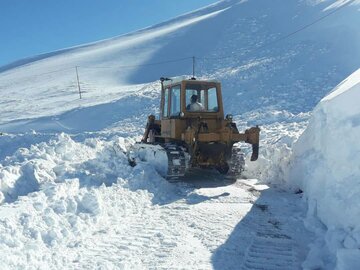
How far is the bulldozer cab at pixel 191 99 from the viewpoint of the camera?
35.4 feet

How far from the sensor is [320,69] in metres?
29.1

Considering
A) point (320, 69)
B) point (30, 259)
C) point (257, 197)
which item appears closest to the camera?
point (30, 259)

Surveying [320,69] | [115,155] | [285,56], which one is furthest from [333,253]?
[285,56]

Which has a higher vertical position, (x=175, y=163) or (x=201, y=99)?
(x=201, y=99)

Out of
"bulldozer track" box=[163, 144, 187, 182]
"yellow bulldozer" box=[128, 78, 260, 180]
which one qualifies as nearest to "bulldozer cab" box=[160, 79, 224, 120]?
"yellow bulldozer" box=[128, 78, 260, 180]

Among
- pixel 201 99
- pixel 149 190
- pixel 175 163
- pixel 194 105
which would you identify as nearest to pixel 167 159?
pixel 175 163

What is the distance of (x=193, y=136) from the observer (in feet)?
32.8

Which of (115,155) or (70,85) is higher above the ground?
(70,85)

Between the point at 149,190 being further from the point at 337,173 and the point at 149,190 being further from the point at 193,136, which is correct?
the point at 337,173

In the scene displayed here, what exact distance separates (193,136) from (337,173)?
4.16 m

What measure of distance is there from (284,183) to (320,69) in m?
21.3

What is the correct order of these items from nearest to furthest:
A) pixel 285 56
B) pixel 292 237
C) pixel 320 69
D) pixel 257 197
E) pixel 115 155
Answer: pixel 292 237 < pixel 257 197 < pixel 115 155 < pixel 320 69 < pixel 285 56

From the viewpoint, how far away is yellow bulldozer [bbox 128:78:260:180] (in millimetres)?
9969

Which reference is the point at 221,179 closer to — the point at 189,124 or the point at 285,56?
the point at 189,124
